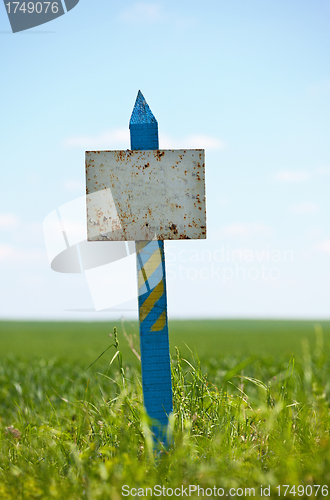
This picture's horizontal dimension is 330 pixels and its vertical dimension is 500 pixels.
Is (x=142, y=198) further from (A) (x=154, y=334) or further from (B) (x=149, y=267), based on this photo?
(A) (x=154, y=334)

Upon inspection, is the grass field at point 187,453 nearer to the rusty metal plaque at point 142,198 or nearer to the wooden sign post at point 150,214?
the wooden sign post at point 150,214

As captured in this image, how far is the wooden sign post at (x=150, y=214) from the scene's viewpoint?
298cm

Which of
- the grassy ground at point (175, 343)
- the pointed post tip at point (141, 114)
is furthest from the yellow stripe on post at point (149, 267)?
the pointed post tip at point (141, 114)

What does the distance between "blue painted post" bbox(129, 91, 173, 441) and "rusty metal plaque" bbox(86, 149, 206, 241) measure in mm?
153

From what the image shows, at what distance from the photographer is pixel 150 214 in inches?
119

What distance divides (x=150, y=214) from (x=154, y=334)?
33.9 inches

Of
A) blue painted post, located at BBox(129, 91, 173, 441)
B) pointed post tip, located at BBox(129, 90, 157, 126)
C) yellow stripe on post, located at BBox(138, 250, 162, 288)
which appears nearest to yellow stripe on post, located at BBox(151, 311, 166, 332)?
blue painted post, located at BBox(129, 91, 173, 441)

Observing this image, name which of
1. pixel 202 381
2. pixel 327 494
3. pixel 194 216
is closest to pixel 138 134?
pixel 194 216

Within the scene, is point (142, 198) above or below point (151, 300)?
above

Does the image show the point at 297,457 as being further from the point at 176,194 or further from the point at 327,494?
the point at 176,194

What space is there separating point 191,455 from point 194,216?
1.58 meters

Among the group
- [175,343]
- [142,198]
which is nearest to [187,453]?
[142,198]

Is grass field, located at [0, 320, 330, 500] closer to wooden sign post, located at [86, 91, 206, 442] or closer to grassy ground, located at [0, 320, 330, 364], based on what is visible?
wooden sign post, located at [86, 91, 206, 442]

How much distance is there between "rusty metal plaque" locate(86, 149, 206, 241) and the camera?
301cm
